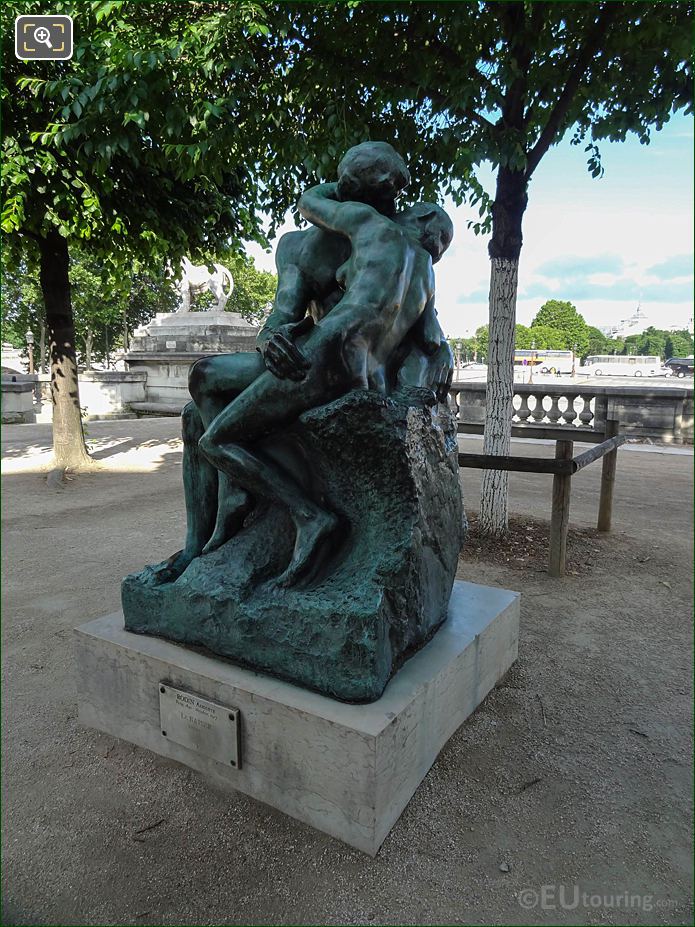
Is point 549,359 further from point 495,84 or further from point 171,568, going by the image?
point 171,568

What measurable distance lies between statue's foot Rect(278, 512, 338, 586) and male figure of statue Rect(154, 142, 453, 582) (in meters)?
0.35

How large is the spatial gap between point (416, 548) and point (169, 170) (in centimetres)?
689

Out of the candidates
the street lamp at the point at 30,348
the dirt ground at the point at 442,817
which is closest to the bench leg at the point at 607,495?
the dirt ground at the point at 442,817

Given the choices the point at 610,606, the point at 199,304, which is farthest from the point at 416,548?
the point at 199,304

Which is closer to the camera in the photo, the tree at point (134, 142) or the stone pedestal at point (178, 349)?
the tree at point (134, 142)

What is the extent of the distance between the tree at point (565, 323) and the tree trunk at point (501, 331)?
5477 centimetres

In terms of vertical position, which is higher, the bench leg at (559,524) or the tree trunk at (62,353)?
the tree trunk at (62,353)

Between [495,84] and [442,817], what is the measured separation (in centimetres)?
497

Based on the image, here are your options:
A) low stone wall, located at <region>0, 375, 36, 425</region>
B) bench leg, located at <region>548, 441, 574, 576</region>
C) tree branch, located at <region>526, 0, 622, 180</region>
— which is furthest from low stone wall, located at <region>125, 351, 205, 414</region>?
bench leg, located at <region>548, 441, 574, 576</region>

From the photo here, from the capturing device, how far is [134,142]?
217 inches

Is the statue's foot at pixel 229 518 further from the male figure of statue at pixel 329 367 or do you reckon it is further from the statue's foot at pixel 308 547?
the statue's foot at pixel 308 547

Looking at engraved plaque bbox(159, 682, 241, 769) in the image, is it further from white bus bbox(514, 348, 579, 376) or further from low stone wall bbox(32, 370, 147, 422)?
white bus bbox(514, 348, 579, 376)

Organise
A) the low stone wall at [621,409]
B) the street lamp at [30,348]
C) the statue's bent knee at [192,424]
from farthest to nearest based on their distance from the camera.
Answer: the street lamp at [30,348]
the low stone wall at [621,409]
the statue's bent knee at [192,424]

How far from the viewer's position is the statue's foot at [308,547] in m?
2.29
